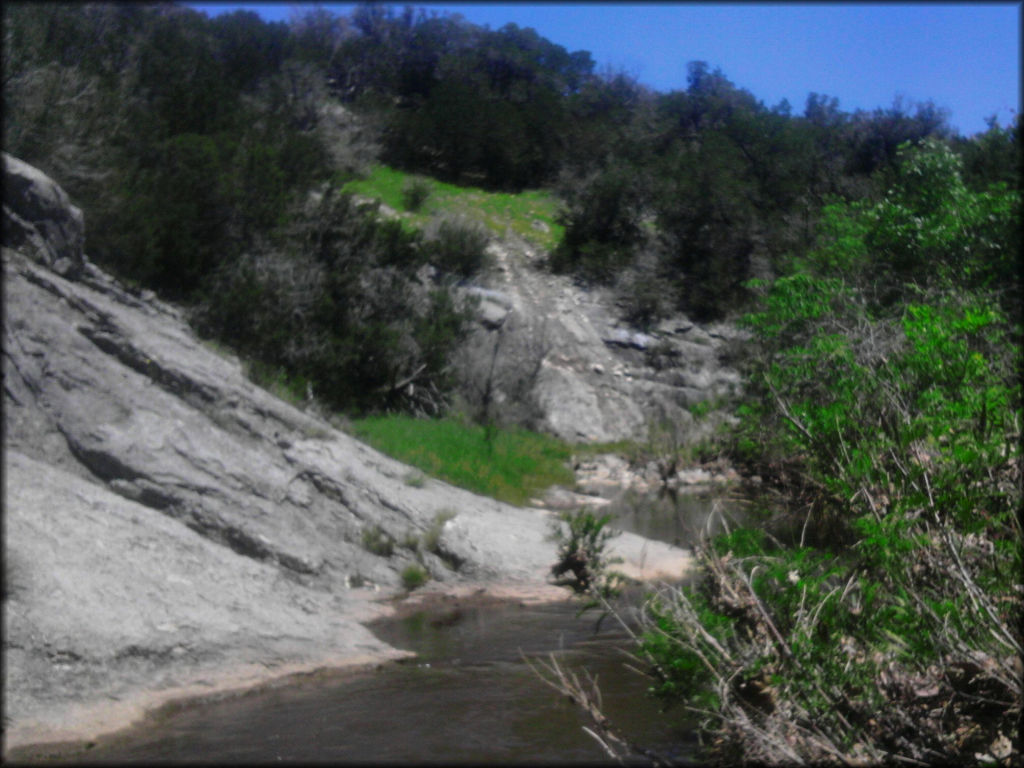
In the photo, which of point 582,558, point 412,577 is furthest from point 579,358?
point 412,577

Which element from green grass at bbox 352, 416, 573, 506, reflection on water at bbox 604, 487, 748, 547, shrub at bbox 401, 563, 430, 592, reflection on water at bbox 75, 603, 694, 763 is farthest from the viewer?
green grass at bbox 352, 416, 573, 506

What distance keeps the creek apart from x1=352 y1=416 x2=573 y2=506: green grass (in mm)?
7553

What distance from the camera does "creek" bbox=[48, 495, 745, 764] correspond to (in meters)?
6.34

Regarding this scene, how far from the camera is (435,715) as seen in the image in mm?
7344

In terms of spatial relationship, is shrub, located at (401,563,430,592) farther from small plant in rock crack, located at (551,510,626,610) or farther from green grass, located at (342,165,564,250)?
green grass, located at (342,165,564,250)

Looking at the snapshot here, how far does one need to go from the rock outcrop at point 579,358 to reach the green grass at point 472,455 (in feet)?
9.29

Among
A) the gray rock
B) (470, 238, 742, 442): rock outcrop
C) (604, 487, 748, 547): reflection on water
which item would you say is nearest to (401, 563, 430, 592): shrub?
(604, 487, 748, 547): reflection on water

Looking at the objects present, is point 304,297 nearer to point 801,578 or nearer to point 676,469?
point 676,469

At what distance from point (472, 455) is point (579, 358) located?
329 inches

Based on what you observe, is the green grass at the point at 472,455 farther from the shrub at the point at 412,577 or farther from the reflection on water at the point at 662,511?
the shrub at the point at 412,577

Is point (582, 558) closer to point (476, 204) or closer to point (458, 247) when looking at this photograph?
point (476, 204)

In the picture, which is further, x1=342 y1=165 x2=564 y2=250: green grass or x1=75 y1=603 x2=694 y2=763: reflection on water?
x1=342 y1=165 x2=564 y2=250: green grass

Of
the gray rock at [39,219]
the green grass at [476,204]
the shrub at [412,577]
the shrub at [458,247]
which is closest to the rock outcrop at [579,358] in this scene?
the shrub at [458,247]

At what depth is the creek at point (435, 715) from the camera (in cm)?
634
